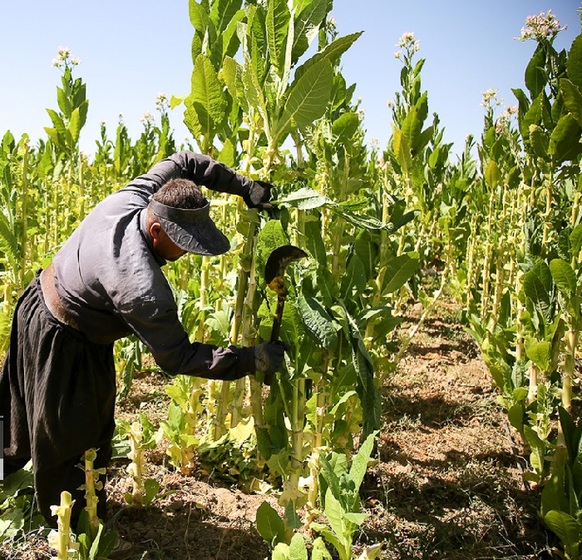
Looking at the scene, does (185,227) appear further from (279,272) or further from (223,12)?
(223,12)

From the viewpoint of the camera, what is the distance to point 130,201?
2184 mm

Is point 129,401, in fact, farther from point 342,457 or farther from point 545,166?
point 545,166

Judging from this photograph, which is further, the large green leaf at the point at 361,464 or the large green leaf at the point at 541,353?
the large green leaf at the point at 541,353

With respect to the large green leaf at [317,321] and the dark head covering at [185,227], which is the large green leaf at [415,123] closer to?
the large green leaf at [317,321]

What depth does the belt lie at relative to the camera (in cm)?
215

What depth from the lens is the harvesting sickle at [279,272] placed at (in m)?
2.04

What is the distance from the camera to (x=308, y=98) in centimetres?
218

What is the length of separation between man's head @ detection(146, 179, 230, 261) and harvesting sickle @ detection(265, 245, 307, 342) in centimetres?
18

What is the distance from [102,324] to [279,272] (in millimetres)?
674

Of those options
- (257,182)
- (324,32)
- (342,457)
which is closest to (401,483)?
(342,457)

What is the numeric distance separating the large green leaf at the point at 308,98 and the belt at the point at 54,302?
1.07 meters

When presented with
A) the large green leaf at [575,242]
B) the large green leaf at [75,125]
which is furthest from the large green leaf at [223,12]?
the large green leaf at [75,125]

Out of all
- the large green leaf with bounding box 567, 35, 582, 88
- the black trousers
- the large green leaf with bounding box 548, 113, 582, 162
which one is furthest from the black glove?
the large green leaf with bounding box 548, 113, 582, 162

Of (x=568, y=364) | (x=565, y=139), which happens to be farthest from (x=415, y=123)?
(x=568, y=364)
